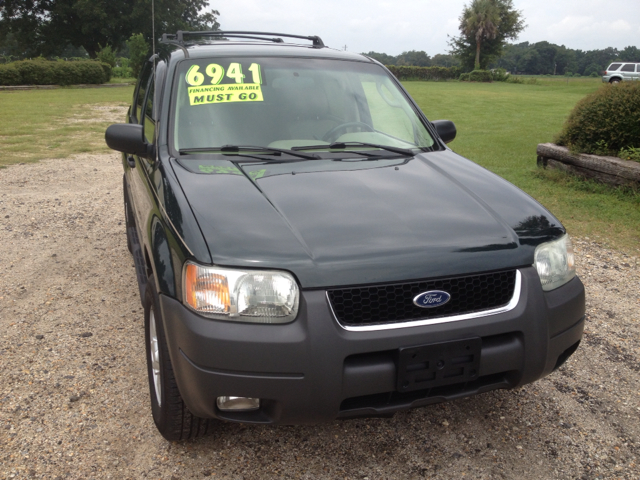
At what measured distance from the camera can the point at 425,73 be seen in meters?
56.5

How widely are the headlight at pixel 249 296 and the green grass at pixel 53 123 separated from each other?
8.99 m

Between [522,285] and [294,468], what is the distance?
126cm

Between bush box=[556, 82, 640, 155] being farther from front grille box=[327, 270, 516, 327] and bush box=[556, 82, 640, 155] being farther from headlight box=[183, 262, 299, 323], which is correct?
headlight box=[183, 262, 299, 323]

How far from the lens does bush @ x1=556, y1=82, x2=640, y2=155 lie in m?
7.24

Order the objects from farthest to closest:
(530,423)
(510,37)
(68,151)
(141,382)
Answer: (510,37) → (68,151) → (141,382) → (530,423)

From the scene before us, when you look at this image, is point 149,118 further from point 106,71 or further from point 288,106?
point 106,71

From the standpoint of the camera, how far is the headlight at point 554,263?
7.77ft

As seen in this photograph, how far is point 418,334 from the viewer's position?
2.07 meters

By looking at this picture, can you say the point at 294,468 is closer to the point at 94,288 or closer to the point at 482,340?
the point at 482,340

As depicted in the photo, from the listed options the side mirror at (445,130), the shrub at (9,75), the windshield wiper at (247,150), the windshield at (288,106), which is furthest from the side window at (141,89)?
the shrub at (9,75)

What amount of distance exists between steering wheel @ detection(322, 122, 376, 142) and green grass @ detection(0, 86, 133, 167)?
8.11 metres

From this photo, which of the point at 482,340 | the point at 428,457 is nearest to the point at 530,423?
the point at 428,457

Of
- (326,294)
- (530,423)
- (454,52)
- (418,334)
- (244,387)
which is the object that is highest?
(454,52)

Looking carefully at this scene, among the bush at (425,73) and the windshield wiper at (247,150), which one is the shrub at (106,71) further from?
the windshield wiper at (247,150)
